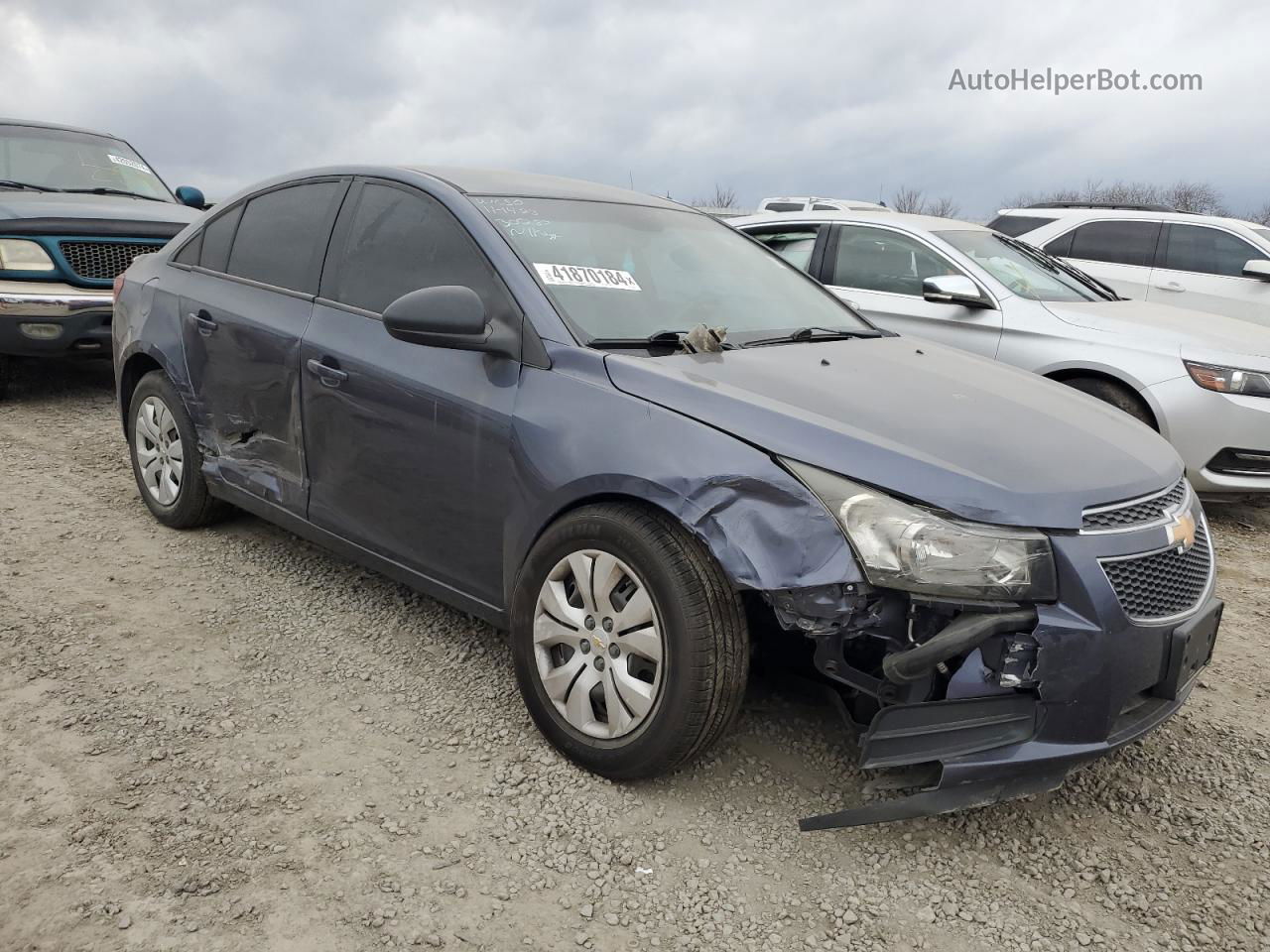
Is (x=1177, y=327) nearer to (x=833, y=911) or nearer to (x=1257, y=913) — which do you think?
(x=1257, y=913)

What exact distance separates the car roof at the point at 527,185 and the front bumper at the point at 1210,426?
292 centimetres

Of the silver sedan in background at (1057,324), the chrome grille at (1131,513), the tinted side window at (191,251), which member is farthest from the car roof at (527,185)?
the silver sedan in background at (1057,324)

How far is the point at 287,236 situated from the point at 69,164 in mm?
5095

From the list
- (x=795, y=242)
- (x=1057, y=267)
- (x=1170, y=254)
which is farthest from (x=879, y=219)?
(x=1170, y=254)

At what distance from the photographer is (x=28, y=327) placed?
6461 mm

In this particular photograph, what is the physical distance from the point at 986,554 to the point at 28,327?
645cm

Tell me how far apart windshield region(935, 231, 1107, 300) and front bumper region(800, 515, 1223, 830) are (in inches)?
154

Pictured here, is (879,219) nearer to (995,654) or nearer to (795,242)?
(795,242)

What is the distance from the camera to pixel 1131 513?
246 cm

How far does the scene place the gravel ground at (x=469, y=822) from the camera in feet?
7.29

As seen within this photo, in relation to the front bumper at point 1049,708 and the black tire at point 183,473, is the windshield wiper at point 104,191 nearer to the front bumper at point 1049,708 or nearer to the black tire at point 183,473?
the black tire at point 183,473

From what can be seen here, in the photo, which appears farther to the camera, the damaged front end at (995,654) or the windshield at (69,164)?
the windshield at (69,164)

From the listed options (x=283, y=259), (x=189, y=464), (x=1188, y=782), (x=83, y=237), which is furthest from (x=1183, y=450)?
(x=83, y=237)

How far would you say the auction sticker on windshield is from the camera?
3.03 meters
